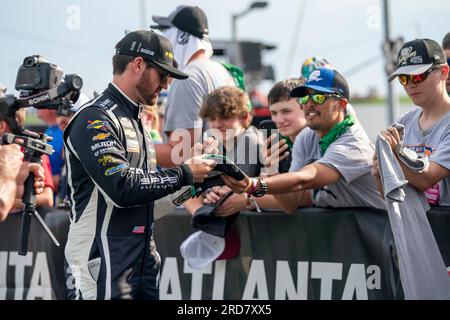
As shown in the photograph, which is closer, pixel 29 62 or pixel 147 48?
pixel 147 48

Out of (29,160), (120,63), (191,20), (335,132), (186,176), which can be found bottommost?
(186,176)

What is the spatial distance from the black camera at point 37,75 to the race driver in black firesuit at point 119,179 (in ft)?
1.83

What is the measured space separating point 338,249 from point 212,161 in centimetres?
139

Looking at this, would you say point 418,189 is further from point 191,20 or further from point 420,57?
point 191,20

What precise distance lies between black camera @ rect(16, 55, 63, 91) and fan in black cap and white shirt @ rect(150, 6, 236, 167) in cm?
138

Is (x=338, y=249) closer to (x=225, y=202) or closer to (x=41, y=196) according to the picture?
(x=225, y=202)

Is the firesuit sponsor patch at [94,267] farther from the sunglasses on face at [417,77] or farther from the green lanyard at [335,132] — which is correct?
the sunglasses on face at [417,77]

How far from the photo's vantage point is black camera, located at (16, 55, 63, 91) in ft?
15.7

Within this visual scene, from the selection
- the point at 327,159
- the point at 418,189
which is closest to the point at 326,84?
the point at 327,159

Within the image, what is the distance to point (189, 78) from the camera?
622cm

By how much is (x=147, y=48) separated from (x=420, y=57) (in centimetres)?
172

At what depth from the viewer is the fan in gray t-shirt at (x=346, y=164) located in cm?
518

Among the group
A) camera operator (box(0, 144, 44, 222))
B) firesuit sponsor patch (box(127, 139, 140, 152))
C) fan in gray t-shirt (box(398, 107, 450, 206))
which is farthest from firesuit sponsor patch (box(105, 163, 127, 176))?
fan in gray t-shirt (box(398, 107, 450, 206))

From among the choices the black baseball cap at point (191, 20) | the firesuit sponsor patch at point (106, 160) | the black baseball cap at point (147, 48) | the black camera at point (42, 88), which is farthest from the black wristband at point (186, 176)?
the black baseball cap at point (191, 20)
